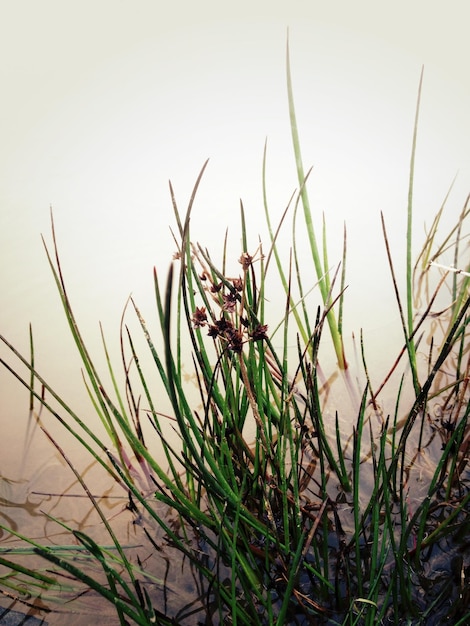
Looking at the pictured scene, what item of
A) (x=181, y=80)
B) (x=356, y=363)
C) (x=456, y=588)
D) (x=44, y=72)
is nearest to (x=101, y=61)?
(x=44, y=72)

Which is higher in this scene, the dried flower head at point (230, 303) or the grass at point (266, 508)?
the dried flower head at point (230, 303)

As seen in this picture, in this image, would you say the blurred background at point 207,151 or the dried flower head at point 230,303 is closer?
the dried flower head at point 230,303

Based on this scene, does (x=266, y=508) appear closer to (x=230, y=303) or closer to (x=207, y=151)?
(x=230, y=303)

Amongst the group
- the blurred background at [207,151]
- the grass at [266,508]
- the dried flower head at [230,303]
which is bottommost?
the grass at [266,508]

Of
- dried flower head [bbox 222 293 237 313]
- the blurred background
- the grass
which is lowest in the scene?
the grass

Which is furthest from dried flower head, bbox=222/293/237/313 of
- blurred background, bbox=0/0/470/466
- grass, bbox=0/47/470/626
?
blurred background, bbox=0/0/470/466

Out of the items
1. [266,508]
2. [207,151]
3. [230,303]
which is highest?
[207,151]

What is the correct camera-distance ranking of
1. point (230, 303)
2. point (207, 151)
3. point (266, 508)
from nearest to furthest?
point (230, 303) < point (266, 508) < point (207, 151)

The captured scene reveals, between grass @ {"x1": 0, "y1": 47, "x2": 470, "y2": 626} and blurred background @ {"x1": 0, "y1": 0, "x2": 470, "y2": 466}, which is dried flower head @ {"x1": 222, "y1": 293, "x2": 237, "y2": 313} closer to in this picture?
grass @ {"x1": 0, "y1": 47, "x2": 470, "y2": 626}

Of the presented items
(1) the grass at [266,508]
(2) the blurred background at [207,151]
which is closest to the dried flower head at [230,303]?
(1) the grass at [266,508]

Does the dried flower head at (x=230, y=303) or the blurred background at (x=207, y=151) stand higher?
the blurred background at (x=207, y=151)

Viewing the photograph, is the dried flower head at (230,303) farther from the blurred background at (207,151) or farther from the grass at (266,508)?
the blurred background at (207,151)

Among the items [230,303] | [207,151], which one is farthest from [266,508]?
[207,151]

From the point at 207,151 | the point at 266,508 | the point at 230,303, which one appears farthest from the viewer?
the point at 207,151
